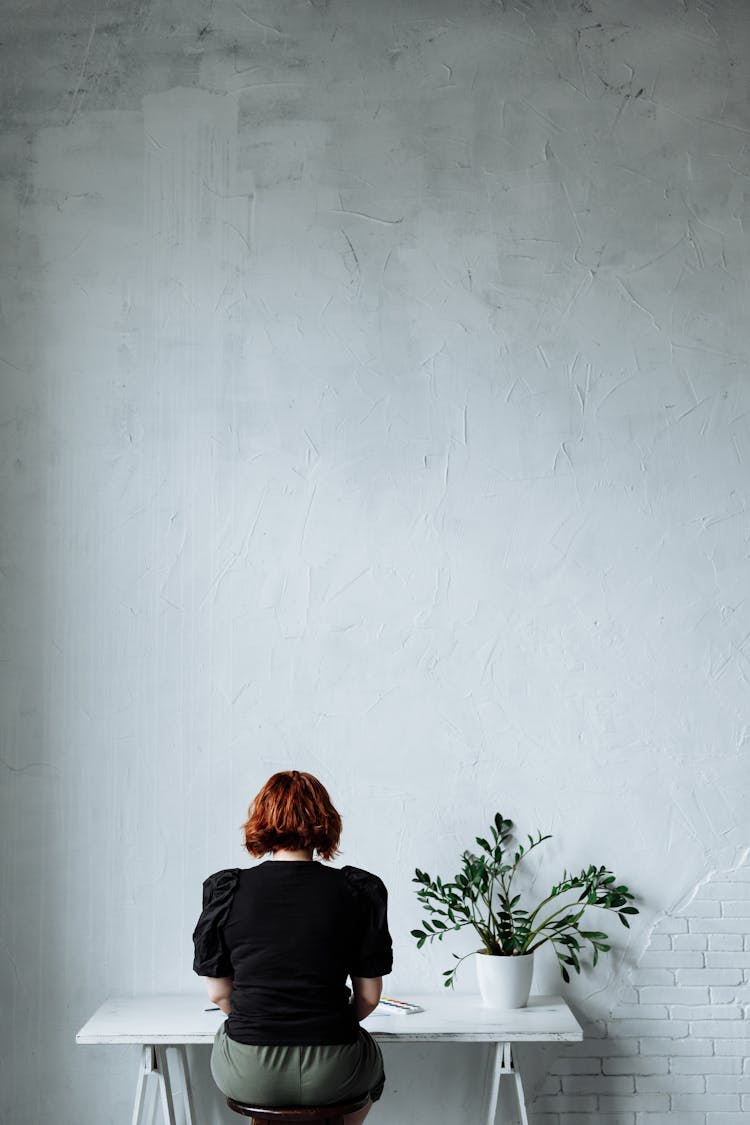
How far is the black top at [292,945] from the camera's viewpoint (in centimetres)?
252

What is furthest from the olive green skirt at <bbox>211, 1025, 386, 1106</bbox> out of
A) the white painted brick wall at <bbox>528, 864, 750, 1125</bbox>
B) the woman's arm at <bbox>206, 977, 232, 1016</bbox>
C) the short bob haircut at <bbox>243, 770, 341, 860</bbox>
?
the white painted brick wall at <bbox>528, 864, 750, 1125</bbox>

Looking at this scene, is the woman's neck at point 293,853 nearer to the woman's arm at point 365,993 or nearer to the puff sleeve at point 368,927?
the puff sleeve at point 368,927

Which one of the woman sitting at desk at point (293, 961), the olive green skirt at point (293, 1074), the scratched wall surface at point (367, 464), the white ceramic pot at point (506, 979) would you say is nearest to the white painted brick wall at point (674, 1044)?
the scratched wall surface at point (367, 464)

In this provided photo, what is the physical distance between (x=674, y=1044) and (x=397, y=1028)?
35.1 inches

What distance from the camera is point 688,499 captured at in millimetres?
3496

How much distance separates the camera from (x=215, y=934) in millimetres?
2609

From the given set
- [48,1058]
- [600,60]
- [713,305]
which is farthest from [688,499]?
[48,1058]

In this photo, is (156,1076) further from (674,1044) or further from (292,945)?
(674,1044)

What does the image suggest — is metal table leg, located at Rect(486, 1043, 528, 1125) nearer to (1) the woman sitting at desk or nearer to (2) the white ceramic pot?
(2) the white ceramic pot

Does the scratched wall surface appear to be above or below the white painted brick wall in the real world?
above

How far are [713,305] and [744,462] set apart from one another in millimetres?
493

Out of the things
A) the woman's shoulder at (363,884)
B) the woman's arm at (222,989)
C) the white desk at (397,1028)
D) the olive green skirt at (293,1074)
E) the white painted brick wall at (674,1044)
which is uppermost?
the woman's shoulder at (363,884)

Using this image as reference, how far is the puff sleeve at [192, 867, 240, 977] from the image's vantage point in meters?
2.60

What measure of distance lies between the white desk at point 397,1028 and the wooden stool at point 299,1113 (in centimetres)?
33
